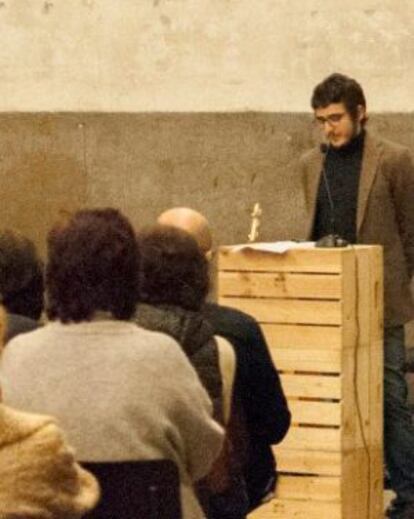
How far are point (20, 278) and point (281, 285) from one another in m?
2.26

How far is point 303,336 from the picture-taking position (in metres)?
8.56

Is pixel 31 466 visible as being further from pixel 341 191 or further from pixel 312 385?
pixel 341 191

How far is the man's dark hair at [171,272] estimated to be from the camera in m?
6.12

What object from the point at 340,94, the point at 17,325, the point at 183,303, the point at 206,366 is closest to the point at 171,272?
the point at 183,303

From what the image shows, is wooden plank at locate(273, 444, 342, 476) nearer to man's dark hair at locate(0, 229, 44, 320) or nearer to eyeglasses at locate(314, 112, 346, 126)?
eyeglasses at locate(314, 112, 346, 126)

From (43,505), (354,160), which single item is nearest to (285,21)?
(354,160)

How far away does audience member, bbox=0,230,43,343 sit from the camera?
21.3 feet

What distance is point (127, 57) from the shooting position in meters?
12.0

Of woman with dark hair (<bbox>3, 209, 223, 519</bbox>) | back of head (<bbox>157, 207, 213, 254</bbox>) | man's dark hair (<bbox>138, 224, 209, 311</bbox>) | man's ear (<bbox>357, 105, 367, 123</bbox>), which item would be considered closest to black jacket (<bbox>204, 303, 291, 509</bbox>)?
man's dark hair (<bbox>138, 224, 209, 311</bbox>)

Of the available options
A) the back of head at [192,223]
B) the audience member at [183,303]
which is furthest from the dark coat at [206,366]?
the back of head at [192,223]

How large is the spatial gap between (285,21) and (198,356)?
231 inches

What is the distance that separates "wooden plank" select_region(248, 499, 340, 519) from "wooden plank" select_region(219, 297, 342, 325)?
31.4 inches

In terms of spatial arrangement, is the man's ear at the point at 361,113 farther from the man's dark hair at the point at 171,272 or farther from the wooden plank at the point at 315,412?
the man's dark hair at the point at 171,272

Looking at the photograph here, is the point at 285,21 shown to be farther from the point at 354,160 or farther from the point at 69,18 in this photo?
the point at 354,160
